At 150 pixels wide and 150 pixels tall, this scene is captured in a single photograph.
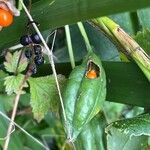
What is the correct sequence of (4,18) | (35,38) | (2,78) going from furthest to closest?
(2,78) < (35,38) < (4,18)

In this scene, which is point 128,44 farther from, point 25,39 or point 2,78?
point 2,78

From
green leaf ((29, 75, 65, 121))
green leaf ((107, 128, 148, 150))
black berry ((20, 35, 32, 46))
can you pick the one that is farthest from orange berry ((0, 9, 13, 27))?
green leaf ((107, 128, 148, 150))

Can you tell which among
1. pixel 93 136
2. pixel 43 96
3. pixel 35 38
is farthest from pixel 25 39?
pixel 93 136

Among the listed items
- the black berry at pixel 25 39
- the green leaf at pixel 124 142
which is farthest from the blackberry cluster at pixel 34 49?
the green leaf at pixel 124 142

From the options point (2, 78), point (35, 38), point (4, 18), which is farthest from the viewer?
point (2, 78)

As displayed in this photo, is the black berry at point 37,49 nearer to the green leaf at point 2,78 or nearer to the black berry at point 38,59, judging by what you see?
the black berry at point 38,59

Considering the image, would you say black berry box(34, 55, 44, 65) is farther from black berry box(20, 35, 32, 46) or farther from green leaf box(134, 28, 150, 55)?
green leaf box(134, 28, 150, 55)

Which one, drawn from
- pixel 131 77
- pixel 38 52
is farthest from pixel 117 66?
pixel 38 52
